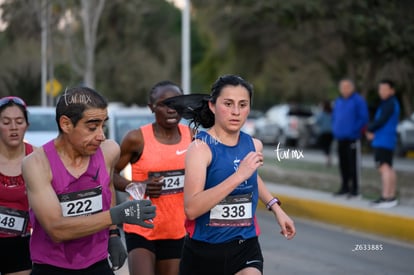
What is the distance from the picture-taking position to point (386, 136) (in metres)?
12.7

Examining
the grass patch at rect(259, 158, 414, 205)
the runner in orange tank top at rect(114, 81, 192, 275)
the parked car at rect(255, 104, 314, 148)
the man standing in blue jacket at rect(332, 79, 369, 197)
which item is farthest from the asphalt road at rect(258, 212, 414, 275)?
the parked car at rect(255, 104, 314, 148)

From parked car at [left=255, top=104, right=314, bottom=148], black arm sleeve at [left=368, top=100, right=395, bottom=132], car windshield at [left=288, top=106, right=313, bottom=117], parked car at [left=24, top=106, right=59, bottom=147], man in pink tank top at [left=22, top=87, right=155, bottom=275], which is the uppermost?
man in pink tank top at [left=22, top=87, right=155, bottom=275]

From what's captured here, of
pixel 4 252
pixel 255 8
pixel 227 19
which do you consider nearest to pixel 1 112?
pixel 4 252

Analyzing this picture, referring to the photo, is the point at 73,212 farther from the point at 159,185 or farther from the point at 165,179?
the point at 165,179

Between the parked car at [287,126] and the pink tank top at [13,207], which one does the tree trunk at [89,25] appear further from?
the pink tank top at [13,207]

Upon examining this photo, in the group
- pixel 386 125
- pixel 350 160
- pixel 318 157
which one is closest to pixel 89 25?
pixel 318 157

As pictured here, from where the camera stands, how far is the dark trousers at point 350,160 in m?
13.7

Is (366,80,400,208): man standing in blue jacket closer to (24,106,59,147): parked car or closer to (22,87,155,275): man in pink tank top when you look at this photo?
(24,106,59,147): parked car

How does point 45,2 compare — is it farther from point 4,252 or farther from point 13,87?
point 4,252

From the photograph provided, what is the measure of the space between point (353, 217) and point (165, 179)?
659 centimetres

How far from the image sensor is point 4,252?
577 centimetres

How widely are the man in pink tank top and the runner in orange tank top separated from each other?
154 centimetres

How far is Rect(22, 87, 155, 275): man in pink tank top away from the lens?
14.2ft

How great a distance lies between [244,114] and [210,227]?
0.65 m
